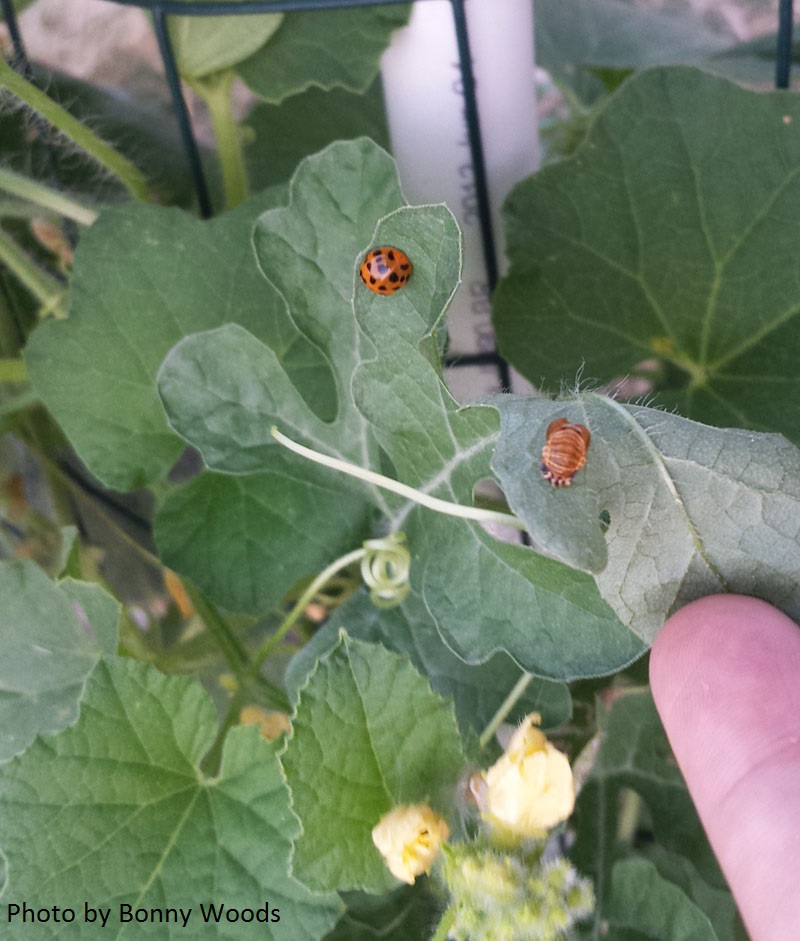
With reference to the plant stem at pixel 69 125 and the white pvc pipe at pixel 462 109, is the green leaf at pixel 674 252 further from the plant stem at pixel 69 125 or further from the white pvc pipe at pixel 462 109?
the plant stem at pixel 69 125

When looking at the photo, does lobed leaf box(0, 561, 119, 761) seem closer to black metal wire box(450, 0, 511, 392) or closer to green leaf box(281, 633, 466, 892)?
green leaf box(281, 633, 466, 892)

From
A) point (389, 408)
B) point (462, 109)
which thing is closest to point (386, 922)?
point (389, 408)

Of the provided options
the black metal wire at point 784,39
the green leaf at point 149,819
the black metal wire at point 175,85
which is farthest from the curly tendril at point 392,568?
the black metal wire at point 784,39

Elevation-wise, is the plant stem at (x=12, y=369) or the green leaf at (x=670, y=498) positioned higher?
the green leaf at (x=670, y=498)

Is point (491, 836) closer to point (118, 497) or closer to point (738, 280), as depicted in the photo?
point (738, 280)

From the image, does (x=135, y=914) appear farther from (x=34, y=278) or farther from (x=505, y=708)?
(x=34, y=278)

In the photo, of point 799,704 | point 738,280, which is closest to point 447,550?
point 799,704

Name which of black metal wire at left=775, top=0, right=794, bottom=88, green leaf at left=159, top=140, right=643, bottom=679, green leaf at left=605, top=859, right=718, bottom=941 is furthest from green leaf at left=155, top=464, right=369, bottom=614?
black metal wire at left=775, top=0, right=794, bottom=88
